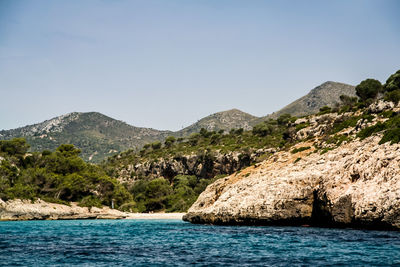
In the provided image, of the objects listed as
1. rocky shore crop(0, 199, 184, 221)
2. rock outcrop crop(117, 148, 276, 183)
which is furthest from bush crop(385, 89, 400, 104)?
rock outcrop crop(117, 148, 276, 183)

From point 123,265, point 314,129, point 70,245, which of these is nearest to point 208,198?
point 314,129

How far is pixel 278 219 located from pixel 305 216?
2.53 meters

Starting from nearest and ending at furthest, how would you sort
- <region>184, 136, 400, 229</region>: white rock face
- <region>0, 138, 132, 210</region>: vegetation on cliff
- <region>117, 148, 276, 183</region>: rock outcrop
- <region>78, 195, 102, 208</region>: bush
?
<region>184, 136, 400, 229</region>: white rock face
<region>0, 138, 132, 210</region>: vegetation on cliff
<region>78, 195, 102, 208</region>: bush
<region>117, 148, 276, 183</region>: rock outcrop

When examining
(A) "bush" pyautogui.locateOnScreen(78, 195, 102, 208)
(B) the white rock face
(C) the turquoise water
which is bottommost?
(A) "bush" pyautogui.locateOnScreen(78, 195, 102, 208)

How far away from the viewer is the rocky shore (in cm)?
6525

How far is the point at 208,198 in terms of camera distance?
1987 inches

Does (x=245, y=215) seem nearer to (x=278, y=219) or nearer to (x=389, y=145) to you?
(x=278, y=219)

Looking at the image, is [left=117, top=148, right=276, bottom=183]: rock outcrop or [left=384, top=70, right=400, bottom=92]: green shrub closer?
[left=384, top=70, right=400, bottom=92]: green shrub

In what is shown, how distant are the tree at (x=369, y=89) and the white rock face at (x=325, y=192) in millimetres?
42167

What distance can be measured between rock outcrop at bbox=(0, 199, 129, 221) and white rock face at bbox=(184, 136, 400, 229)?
3633 cm

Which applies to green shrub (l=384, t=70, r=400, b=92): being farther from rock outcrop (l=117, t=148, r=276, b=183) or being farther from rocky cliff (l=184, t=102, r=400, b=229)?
rock outcrop (l=117, t=148, r=276, b=183)

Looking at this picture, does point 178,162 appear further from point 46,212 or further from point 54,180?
point 46,212

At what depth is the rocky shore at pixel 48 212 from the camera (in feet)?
214

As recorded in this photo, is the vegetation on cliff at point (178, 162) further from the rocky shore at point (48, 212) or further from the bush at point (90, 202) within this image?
the rocky shore at point (48, 212)
